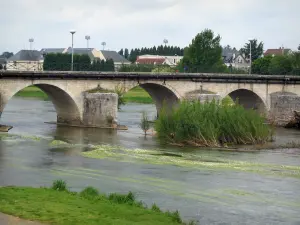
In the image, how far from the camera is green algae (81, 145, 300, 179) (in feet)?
108

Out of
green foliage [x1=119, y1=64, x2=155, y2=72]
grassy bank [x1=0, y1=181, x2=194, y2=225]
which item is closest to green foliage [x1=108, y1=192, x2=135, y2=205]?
grassy bank [x1=0, y1=181, x2=194, y2=225]

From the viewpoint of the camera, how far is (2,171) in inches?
1189

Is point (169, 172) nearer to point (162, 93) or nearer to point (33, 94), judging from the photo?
point (162, 93)

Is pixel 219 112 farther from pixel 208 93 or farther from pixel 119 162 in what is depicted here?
pixel 208 93

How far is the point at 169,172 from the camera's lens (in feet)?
102

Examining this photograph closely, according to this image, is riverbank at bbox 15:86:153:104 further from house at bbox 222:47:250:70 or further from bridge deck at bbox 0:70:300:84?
house at bbox 222:47:250:70

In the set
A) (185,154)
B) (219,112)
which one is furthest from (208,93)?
(185,154)

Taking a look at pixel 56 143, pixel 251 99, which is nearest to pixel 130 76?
pixel 56 143

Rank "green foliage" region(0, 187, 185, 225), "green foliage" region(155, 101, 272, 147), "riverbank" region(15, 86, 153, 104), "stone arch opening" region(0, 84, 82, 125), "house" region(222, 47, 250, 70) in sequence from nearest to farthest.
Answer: "green foliage" region(0, 187, 185, 225) < "green foliage" region(155, 101, 272, 147) < "stone arch opening" region(0, 84, 82, 125) < "riverbank" region(15, 86, 153, 104) < "house" region(222, 47, 250, 70)

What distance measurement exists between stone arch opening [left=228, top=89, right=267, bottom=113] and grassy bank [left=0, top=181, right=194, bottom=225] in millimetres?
45367

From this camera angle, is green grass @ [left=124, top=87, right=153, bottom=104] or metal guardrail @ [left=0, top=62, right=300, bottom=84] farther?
green grass @ [left=124, top=87, right=153, bottom=104]

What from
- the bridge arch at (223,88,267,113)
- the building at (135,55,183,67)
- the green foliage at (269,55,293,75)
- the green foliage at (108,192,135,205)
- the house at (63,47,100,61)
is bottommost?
the green foliage at (108,192,135,205)

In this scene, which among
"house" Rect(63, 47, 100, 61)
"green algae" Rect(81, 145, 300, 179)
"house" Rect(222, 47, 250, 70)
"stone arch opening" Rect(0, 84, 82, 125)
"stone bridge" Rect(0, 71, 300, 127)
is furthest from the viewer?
"house" Rect(222, 47, 250, 70)

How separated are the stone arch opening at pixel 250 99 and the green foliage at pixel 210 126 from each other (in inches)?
837
